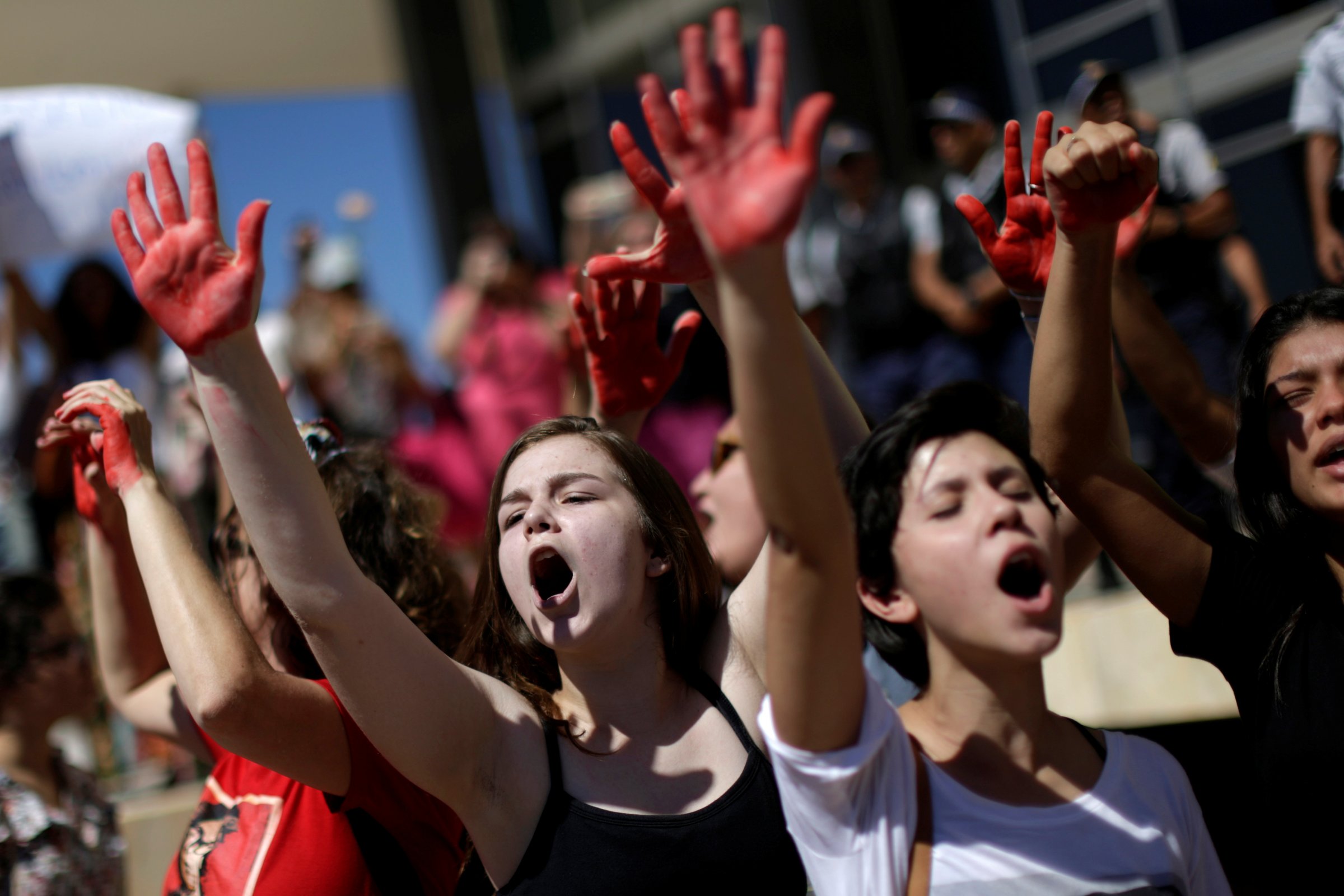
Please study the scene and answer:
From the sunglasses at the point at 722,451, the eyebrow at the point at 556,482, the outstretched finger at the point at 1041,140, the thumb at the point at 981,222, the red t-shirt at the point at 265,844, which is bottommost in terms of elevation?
the red t-shirt at the point at 265,844

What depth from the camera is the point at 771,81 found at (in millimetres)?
1376

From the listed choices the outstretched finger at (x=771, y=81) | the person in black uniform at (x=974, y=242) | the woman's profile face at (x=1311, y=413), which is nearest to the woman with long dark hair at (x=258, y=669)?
the outstretched finger at (x=771, y=81)

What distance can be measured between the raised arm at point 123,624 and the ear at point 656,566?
1212mm

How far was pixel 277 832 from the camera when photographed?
2.18 metres

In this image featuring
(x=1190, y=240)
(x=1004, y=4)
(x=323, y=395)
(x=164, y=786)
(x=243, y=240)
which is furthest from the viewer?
(x=1004, y=4)

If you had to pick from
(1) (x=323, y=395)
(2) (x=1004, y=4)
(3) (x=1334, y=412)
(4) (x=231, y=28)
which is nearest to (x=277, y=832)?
(3) (x=1334, y=412)

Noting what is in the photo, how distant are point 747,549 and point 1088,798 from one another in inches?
51.3

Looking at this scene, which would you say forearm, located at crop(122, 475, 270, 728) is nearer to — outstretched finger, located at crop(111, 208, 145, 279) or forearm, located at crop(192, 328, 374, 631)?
forearm, located at crop(192, 328, 374, 631)

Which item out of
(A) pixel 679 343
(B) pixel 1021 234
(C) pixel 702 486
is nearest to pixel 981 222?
(B) pixel 1021 234

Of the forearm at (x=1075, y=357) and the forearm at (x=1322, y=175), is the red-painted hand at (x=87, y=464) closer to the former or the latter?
the forearm at (x=1075, y=357)

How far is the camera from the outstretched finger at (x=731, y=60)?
4.52ft

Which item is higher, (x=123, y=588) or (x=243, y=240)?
(x=243, y=240)

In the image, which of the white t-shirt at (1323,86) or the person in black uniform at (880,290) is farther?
the person in black uniform at (880,290)

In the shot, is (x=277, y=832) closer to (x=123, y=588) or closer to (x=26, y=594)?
(x=123, y=588)
